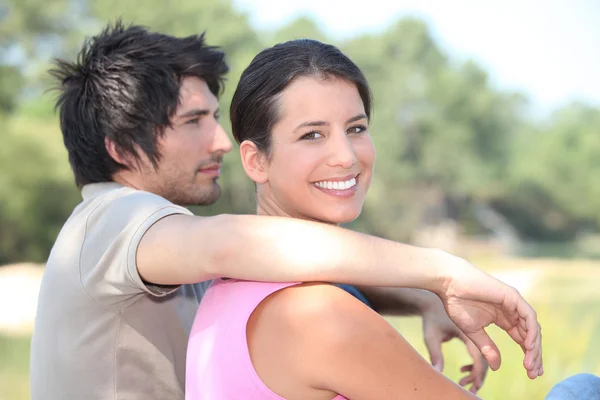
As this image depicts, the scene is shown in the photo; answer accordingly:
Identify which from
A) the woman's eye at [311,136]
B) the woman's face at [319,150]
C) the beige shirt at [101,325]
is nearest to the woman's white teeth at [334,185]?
the woman's face at [319,150]

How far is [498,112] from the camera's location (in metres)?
33.9

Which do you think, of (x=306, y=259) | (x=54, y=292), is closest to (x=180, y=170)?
(x=54, y=292)

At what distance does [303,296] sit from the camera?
4.81 ft

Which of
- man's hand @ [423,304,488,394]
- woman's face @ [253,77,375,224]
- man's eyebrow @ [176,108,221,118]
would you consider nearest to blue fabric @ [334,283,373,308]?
man's hand @ [423,304,488,394]

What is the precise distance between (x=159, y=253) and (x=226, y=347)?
1.00 feet

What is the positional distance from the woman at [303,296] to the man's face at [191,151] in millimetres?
817

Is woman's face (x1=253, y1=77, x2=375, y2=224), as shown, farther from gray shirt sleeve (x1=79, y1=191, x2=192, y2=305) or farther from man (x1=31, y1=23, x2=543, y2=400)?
gray shirt sleeve (x1=79, y1=191, x2=192, y2=305)

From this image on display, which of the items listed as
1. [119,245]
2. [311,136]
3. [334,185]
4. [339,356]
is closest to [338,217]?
[334,185]

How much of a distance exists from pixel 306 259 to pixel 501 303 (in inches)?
16.7

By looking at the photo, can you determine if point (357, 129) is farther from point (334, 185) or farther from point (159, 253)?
point (159, 253)

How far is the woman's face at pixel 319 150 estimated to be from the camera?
169cm

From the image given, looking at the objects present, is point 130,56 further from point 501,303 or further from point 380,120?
point 380,120

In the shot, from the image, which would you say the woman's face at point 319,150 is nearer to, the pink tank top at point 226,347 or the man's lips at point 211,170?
the pink tank top at point 226,347

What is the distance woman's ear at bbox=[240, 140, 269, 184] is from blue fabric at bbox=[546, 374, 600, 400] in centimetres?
84
